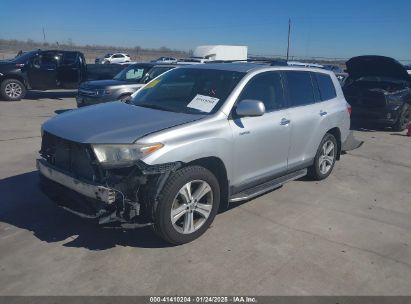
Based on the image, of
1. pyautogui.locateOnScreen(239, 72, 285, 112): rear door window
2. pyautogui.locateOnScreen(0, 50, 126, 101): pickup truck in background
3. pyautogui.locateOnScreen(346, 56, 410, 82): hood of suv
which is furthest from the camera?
pyautogui.locateOnScreen(0, 50, 126, 101): pickup truck in background

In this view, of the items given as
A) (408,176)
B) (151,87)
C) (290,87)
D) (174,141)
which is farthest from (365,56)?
(174,141)

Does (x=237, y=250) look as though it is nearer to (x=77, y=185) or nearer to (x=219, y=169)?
(x=219, y=169)

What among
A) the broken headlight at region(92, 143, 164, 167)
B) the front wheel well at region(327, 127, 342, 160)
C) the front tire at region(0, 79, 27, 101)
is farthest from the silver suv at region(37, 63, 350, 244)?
the front tire at region(0, 79, 27, 101)

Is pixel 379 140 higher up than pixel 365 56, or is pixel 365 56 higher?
pixel 365 56

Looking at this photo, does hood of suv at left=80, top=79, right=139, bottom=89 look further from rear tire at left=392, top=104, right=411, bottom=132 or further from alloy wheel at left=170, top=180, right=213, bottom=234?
alloy wheel at left=170, top=180, right=213, bottom=234

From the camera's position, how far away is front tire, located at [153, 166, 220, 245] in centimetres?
360

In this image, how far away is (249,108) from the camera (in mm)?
4145

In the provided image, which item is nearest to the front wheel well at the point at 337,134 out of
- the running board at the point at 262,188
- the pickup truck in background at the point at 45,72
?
the running board at the point at 262,188

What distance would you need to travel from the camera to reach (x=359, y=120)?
10.9m

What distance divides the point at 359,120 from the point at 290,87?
6511 millimetres

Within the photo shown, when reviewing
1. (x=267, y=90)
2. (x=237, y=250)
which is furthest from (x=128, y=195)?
(x=267, y=90)

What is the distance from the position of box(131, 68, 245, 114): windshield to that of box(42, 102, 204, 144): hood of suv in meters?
0.22

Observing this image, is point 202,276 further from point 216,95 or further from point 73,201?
point 216,95

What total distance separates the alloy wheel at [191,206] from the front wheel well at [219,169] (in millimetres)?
217
